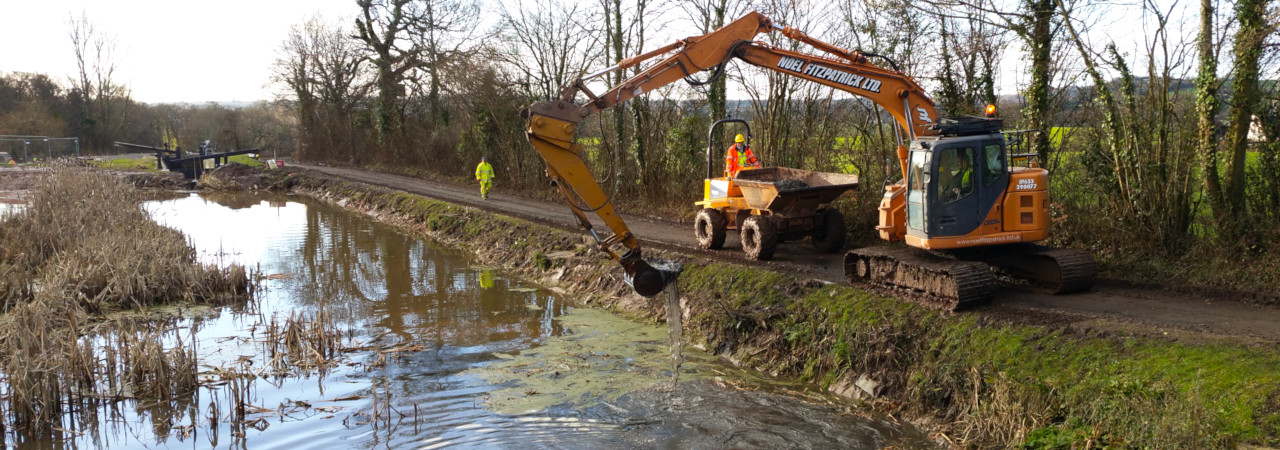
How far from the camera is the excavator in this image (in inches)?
327

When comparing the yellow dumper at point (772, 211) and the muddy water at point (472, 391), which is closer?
the muddy water at point (472, 391)

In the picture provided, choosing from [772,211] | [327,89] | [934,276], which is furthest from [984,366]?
[327,89]

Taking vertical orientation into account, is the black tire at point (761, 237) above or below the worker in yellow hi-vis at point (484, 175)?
below

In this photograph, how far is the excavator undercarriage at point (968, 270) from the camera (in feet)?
25.6

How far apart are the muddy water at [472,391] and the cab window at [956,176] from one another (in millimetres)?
2488

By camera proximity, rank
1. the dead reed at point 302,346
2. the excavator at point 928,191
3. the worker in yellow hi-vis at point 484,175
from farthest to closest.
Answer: the worker in yellow hi-vis at point 484,175
the dead reed at point 302,346
the excavator at point 928,191

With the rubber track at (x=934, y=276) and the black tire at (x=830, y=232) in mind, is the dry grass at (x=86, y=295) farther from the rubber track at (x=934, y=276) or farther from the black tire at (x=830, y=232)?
the black tire at (x=830, y=232)

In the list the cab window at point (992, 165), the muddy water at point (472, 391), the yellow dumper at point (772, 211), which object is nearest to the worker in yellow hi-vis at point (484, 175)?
the muddy water at point (472, 391)

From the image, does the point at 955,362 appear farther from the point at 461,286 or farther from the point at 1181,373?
the point at 461,286

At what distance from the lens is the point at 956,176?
8.34 meters

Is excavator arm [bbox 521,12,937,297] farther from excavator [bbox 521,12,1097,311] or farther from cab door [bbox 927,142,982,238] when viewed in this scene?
cab door [bbox 927,142,982,238]

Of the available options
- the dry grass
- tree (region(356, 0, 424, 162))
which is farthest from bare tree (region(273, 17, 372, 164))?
the dry grass

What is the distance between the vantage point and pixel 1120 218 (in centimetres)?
987

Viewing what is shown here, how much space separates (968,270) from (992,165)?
1272mm
